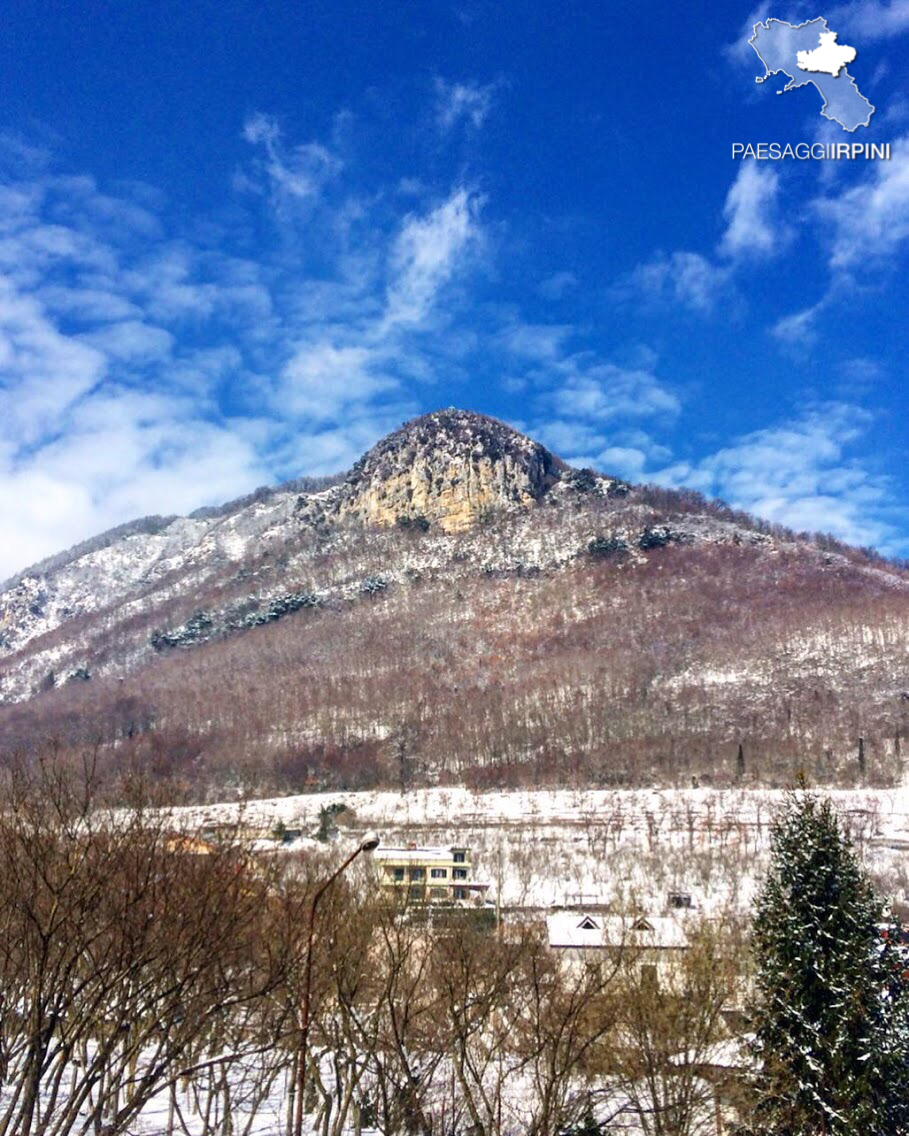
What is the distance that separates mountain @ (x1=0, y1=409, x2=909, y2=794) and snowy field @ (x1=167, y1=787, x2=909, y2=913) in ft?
23.4

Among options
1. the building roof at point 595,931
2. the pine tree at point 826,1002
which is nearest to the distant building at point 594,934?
the building roof at point 595,931

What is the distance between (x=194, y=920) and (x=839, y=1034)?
1244cm

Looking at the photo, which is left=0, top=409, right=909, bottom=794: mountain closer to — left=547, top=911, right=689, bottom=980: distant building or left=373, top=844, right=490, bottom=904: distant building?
left=373, top=844, right=490, bottom=904: distant building

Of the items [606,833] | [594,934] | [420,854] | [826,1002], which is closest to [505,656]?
[606,833]

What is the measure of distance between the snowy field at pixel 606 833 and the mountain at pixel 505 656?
23.4 feet

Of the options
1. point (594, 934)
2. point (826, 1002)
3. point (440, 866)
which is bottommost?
point (440, 866)

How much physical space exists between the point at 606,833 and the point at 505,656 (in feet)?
214

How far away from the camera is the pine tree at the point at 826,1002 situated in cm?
1591

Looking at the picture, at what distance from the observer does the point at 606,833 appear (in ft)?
226

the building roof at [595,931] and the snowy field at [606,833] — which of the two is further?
the snowy field at [606,833]

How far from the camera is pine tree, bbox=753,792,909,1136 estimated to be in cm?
1591

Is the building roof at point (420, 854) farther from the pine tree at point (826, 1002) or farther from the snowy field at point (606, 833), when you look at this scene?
the pine tree at point (826, 1002)

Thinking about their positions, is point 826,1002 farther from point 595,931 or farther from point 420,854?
point 420,854

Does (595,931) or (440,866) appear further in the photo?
(440,866)
